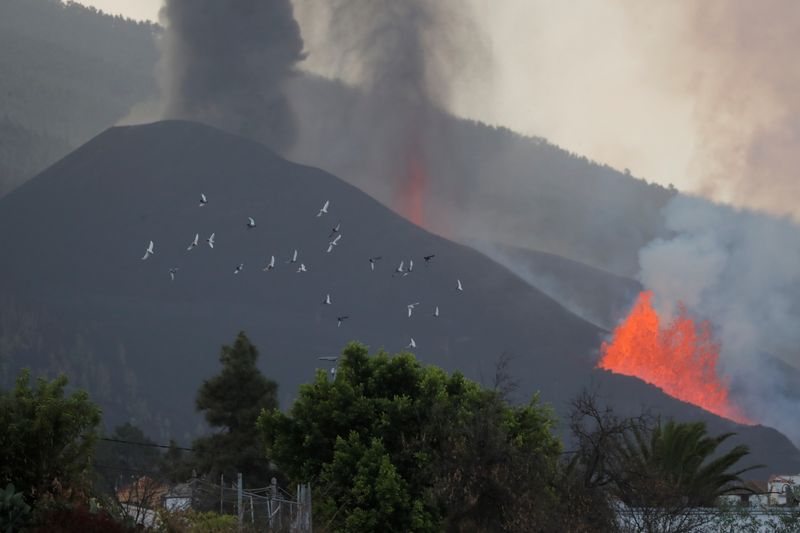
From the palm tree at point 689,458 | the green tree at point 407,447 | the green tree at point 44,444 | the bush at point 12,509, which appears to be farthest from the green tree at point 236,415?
the bush at point 12,509

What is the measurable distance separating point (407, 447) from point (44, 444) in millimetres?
22161

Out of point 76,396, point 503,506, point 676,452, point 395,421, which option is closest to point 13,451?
point 76,396

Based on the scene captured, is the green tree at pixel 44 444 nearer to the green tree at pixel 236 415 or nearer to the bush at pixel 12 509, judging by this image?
the bush at pixel 12 509

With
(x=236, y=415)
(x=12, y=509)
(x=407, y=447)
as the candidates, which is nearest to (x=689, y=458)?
(x=407, y=447)

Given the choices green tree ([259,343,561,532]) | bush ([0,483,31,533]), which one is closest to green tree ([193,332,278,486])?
green tree ([259,343,561,532])

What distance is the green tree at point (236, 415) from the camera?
73.2 m

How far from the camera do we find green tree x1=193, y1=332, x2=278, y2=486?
73.2 m

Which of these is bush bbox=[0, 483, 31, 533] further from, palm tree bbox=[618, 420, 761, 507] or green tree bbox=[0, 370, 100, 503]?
palm tree bbox=[618, 420, 761, 507]

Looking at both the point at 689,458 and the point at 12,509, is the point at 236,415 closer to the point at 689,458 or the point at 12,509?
the point at 689,458

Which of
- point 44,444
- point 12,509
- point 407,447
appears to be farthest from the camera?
point 407,447

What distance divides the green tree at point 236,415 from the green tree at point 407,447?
24.0 metres

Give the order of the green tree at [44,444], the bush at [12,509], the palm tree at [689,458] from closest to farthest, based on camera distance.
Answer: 1. the bush at [12,509]
2. the green tree at [44,444]
3. the palm tree at [689,458]

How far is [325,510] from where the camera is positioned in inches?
1758

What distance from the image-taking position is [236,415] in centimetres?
7675
